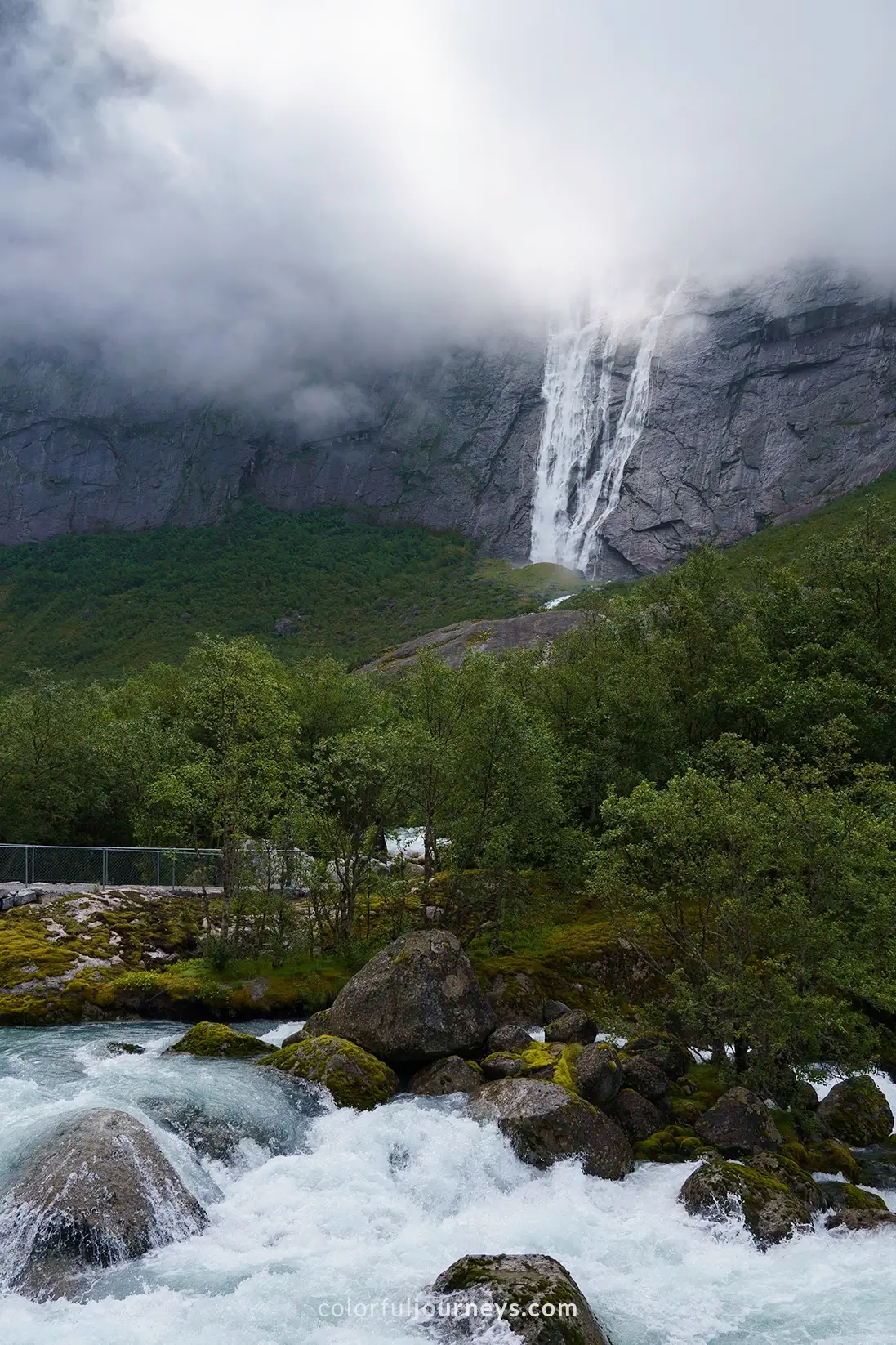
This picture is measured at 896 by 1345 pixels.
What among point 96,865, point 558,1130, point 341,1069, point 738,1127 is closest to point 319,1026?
point 341,1069

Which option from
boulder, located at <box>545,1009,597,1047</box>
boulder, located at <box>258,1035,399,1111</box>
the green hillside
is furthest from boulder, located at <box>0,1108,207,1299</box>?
the green hillside

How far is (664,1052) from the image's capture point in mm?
24734

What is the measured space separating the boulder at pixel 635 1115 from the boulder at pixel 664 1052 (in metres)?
1.99

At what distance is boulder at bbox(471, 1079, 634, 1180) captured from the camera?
1939 cm

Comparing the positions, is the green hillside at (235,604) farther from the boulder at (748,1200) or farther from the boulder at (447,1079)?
the boulder at (748,1200)

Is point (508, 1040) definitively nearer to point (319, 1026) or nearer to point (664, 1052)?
point (664, 1052)

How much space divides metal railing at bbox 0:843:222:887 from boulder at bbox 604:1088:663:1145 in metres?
20.0

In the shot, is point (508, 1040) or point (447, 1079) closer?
point (447, 1079)

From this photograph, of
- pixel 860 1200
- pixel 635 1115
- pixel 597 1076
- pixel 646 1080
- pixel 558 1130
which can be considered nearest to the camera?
pixel 860 1200

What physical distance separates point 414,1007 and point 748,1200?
387 inches

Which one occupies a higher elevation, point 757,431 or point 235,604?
point 757,431

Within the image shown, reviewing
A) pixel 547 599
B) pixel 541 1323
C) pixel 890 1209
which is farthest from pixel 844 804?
pixel 547 599

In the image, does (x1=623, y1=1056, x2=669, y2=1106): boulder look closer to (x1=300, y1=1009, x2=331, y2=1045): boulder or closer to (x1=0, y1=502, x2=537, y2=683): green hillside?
(x1=300, y1=1009, x2=331, y2=1045): boulder

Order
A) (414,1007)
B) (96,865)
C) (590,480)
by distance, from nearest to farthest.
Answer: (414,1007) → (96,865) → (590,480)
